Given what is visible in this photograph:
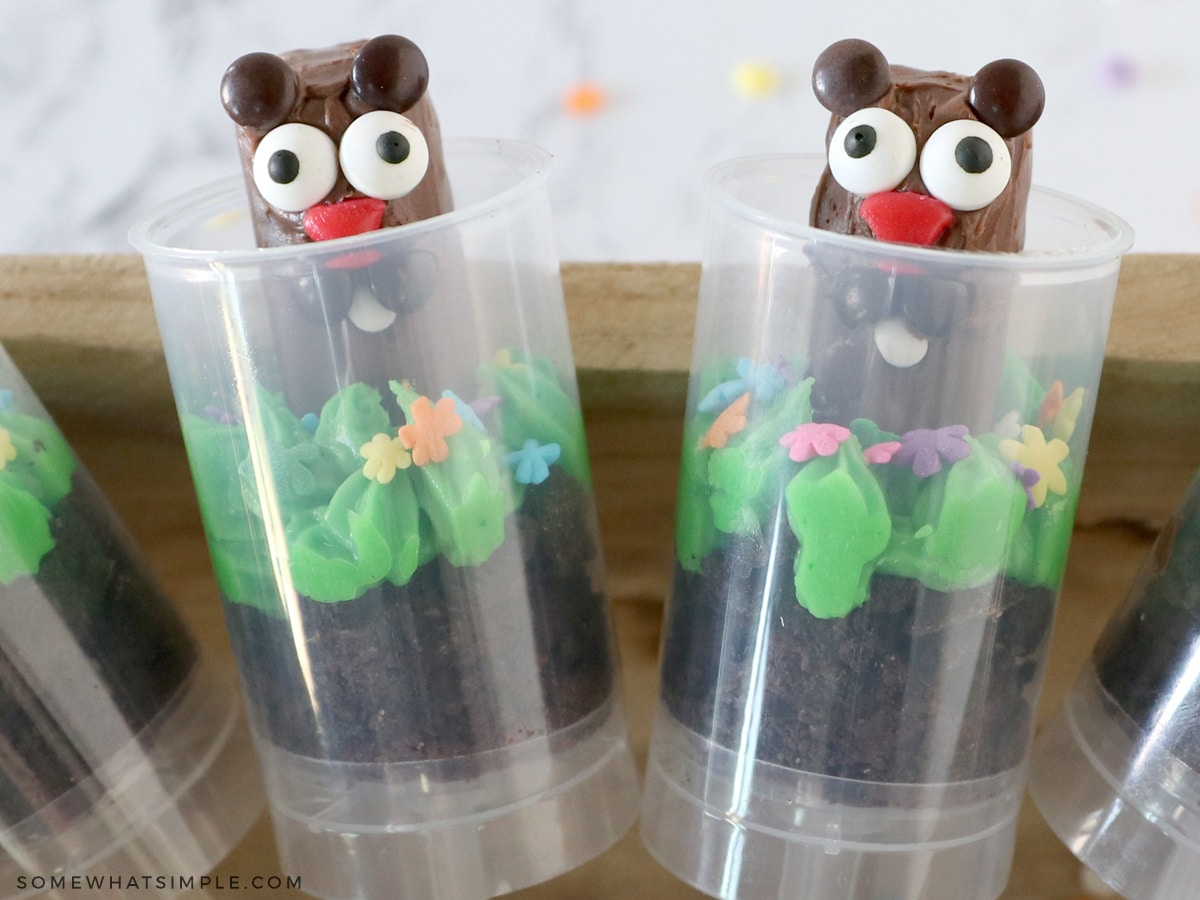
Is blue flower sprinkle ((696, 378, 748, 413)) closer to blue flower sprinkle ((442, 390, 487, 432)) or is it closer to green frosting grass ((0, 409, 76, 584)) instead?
blue flower sprinkle ((442, 390, 487, 432))

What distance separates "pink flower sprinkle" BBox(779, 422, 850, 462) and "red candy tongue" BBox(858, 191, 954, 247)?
0.27ft

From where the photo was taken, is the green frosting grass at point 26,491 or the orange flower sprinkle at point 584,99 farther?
the orange flower sprinkle at point 584,99

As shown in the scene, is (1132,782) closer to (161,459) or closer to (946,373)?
(946,373)

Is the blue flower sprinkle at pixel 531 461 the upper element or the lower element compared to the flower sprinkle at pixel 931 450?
lower

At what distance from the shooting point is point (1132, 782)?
54 centimetres

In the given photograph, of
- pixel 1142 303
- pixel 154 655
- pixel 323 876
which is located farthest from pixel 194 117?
pixel 1142 303

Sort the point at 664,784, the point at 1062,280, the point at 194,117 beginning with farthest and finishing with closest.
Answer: the point at 194,117
the point at 664,784
the point at 1062,280

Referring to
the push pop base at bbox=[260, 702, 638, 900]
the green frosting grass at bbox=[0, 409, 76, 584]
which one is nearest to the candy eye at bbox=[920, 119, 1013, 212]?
the push pop base at bbox=[260, 702, 638, 900]

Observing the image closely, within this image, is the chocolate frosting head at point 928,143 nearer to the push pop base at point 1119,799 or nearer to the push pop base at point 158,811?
the push pop base at point 1119,799

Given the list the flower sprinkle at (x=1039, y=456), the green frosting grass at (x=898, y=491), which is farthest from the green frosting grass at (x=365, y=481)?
the flower sprinkle at (x=1039, y=456)

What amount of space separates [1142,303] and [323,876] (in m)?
0.52

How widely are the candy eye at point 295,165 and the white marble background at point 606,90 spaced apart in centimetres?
21

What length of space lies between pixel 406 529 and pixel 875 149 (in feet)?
0.83

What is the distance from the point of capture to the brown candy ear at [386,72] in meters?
0.47
